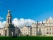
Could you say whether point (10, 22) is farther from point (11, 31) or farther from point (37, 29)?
point (37, 29)

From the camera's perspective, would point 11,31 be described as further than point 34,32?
No

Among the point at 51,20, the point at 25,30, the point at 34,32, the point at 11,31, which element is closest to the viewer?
the point at 11,31

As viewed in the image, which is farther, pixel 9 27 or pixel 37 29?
pixel 37 29

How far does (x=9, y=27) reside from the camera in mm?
120250

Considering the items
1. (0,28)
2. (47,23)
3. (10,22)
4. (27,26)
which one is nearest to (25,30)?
(27,26)

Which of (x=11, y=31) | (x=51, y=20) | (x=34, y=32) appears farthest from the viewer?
(x=34, y=32)

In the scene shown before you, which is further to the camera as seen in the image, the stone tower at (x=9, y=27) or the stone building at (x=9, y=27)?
the stone building at (x=9, y=27)

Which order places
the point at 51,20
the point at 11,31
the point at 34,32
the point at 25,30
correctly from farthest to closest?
the point at 25,30 < the point at 34,32 < the point at 51,20 < the point at 11,31

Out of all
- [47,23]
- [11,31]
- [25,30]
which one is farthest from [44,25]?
[11,31]

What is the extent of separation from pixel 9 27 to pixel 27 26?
2700 inches

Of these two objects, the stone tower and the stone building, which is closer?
the stone tower

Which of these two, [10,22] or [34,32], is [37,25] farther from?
[10,22]

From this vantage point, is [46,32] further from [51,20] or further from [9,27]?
[9,27]

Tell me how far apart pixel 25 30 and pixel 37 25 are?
25.7 meters
